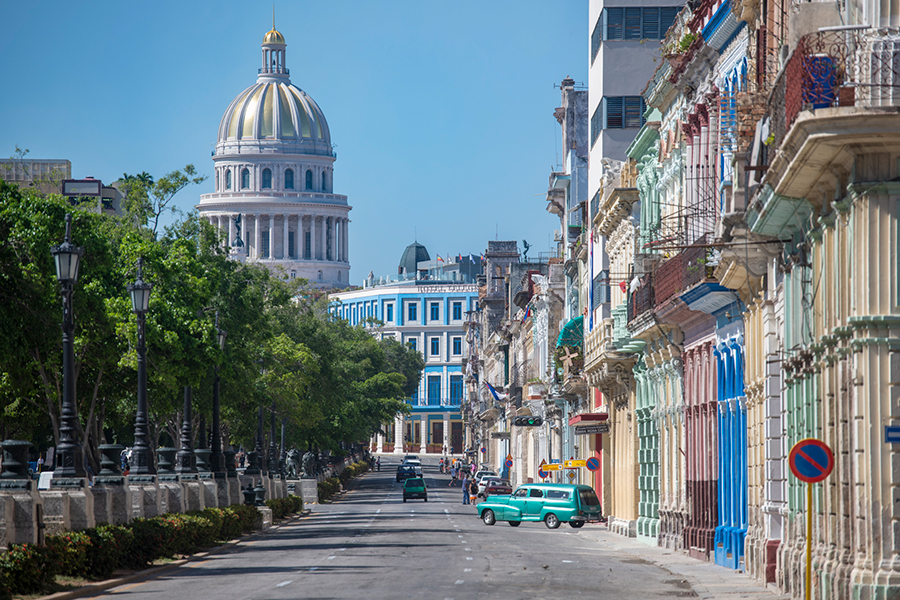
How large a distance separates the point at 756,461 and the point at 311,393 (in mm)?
48117

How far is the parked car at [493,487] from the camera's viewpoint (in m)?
72.7

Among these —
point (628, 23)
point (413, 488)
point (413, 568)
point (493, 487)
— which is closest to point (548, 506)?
point (628, 23)

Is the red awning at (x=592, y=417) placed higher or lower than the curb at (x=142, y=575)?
higher

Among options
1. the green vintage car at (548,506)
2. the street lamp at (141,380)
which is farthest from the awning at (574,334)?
the street lamp at (141,380)

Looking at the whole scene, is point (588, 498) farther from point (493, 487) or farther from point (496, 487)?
point (493, 487)

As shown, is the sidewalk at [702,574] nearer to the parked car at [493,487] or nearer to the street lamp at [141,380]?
the street lamp at [141,380]

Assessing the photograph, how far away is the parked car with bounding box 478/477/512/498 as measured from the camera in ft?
238

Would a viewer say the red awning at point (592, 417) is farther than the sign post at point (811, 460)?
Yes

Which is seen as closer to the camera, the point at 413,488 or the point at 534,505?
the point at 534,505

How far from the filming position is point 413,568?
2869 centimetres

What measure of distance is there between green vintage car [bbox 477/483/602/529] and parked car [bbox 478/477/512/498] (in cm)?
1738

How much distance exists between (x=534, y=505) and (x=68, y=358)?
2900 centimetres

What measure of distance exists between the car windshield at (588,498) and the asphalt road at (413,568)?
96 centimetres

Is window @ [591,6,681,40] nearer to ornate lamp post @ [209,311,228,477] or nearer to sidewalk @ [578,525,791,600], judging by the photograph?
ornate lamp post @ [209,311,228,477]
